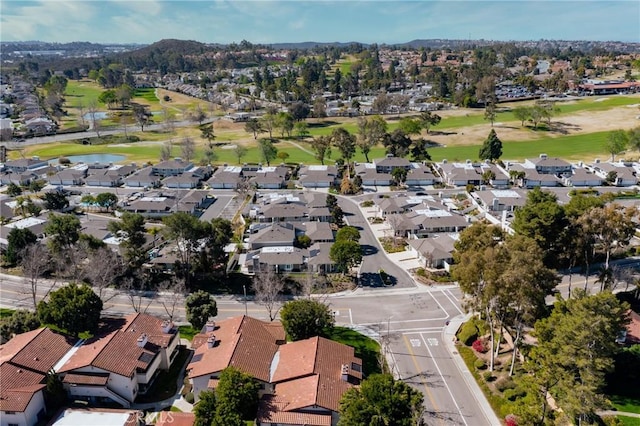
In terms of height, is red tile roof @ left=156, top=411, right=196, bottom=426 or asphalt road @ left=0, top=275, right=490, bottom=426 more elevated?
red tile roof @ left=156, top=411, right=196, bottom=426

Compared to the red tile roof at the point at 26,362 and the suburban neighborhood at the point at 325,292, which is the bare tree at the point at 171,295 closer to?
the suburban neighborhood at the point at 325,292

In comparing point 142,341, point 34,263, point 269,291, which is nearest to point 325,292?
point 269,291

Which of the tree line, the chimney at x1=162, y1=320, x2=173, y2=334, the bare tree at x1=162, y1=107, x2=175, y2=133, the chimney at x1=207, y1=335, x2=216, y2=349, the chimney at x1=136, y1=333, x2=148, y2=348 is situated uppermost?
the bare tree at x1=162, y1=107, x2=175, y2=133

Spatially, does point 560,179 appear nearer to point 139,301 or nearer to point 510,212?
point 510,212

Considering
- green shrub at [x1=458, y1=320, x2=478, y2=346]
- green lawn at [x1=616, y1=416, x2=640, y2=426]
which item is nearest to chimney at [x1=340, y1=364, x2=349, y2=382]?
green shrub at [x1=458, y1=320, x2=478, y2=346]

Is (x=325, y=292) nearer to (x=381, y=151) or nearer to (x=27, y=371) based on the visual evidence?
(x=27, y=371)

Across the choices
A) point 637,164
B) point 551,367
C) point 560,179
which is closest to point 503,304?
point 551,367

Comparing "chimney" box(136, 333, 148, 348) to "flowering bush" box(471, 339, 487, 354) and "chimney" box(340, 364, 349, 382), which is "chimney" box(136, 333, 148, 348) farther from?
"flowering bush" box(471, 339, 487, 354)
